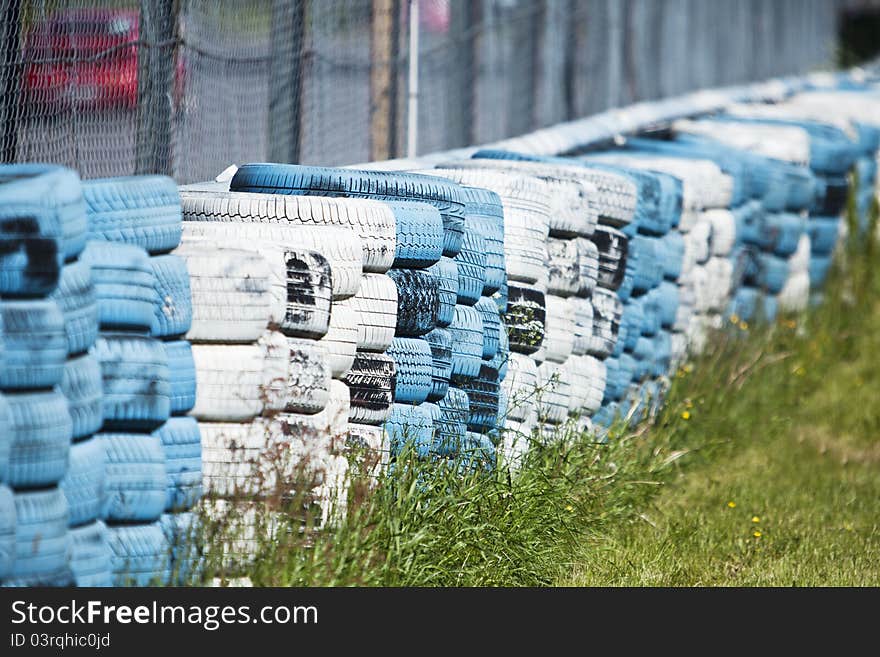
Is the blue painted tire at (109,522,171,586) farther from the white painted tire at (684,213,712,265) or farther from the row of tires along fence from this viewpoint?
the white painted tire at (684,213,712,265)

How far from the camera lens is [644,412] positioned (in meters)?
7.27

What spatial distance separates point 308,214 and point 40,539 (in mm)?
1669

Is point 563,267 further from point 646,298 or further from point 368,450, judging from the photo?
point 368,450

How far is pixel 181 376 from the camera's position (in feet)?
14.0

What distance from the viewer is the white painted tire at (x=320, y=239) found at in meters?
4.75

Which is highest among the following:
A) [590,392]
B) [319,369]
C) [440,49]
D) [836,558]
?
[440,49]

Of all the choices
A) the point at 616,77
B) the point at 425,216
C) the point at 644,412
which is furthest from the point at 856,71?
the point at 425,216

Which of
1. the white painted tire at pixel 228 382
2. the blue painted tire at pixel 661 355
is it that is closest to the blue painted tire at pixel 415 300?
the white painted tire at pixel 228 382

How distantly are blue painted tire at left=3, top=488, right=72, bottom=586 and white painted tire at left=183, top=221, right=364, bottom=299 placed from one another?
1.22 metres

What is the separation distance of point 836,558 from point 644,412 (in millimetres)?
1605

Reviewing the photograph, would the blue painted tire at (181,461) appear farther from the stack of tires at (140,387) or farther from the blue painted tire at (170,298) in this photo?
the blue painted tire at (170,298)

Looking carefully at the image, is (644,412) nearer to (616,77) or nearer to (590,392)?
(590,392)

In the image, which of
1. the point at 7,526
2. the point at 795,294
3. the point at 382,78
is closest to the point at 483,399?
the point at 7,526

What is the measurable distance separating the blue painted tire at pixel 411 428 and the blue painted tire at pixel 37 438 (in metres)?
1.48
